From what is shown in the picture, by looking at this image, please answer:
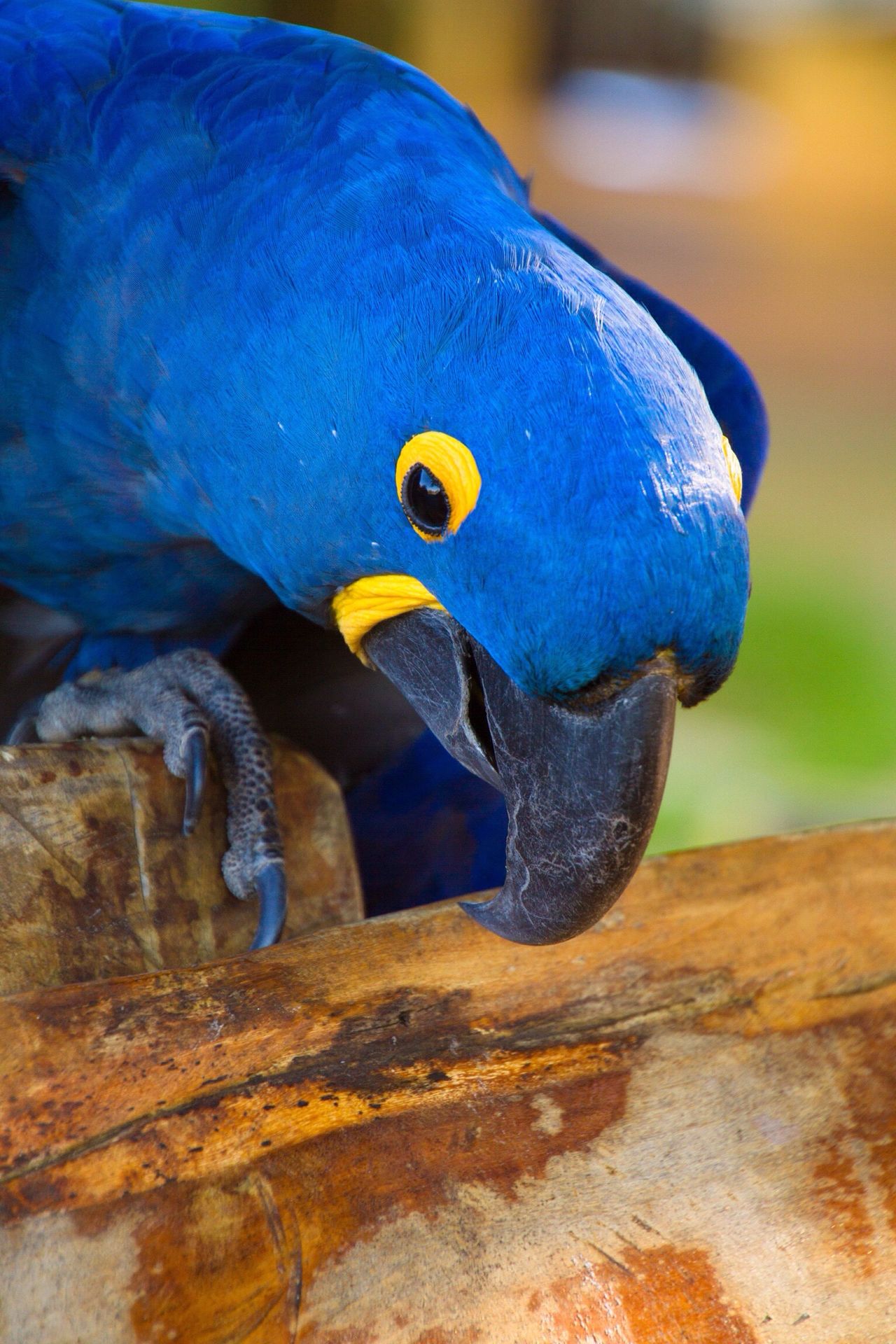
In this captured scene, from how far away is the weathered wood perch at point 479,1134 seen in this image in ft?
2.91

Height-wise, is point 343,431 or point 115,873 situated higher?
point 343,431

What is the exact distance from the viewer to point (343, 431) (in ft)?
3.32

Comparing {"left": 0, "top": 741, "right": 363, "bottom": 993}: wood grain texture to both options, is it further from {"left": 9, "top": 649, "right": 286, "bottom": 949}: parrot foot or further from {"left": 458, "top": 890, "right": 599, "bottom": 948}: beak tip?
{"left": 458, "top": 890, "right": 599, "bottom": 948}: beak tip

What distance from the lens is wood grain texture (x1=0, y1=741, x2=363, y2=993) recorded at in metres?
1.09

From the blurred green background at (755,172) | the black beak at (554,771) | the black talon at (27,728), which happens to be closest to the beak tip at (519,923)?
the black beak at (554,771)

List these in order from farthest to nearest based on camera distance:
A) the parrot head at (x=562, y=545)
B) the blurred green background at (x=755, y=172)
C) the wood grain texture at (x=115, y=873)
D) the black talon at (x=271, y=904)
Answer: the blurred green background at (x=755, y=172) < the black talon at (x=271, y=904) < the wood grain texture at (x=115, y=873) < the parrot head at (x=562, y=545)

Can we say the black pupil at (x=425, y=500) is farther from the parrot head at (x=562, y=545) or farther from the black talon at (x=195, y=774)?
the black talon at (x=195, y=774)

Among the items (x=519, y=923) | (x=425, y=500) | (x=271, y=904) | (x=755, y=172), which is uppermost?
(x=425, y=500)

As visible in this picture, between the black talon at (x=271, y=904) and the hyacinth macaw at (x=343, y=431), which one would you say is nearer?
the hyacinth macaw at (x=343, y=431)

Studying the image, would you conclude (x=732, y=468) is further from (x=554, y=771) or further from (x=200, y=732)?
(x=200, y=732)

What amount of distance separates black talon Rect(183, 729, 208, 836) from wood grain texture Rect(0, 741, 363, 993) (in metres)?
0.02

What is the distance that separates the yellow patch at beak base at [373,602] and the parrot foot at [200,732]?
22 centimetres

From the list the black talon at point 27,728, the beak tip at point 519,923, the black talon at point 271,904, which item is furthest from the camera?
the black talon at point 27,728

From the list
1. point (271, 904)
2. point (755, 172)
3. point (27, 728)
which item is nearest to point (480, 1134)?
point (271, 904)
